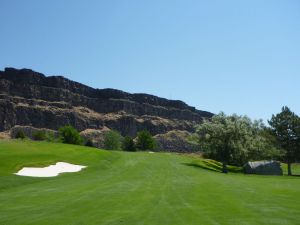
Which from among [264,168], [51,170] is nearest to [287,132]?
[264,168]

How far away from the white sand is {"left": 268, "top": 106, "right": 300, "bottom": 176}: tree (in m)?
42.6

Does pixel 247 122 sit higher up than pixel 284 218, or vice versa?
pixel 247 122

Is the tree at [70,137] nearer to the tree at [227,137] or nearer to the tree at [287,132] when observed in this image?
the tree at [287,132]

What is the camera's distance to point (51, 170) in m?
40.8

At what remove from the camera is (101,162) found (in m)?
51.1

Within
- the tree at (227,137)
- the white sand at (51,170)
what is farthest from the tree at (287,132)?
the white sand at (51,170)

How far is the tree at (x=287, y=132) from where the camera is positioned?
74.1 meters

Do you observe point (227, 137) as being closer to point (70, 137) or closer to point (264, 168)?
point (264, 168)

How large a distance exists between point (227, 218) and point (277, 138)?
214 ft

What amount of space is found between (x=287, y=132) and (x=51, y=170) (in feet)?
158

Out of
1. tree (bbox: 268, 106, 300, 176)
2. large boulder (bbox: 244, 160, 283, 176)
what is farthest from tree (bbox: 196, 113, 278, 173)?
tree (bbox: 268, 106, 300, 176)

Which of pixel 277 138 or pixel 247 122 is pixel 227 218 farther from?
pixel 277 138

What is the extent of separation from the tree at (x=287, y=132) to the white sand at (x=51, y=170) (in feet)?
140

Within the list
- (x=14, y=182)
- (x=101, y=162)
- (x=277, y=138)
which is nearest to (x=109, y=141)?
(x=277, y=138)
